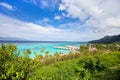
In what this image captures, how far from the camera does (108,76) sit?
9.95 meters

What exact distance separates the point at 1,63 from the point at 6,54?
14.5 inches

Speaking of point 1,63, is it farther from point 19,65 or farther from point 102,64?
point 102,64

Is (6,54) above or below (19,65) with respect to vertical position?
above

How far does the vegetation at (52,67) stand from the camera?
17.8ft

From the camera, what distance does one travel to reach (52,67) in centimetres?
1065

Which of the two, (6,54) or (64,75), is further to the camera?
(64,75)

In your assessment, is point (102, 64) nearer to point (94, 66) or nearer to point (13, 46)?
point (94, 66)

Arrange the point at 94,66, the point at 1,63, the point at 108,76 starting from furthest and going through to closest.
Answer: the point at 94,66, the point at 108,76, the point at 1,63

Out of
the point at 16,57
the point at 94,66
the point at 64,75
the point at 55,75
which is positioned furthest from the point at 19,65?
the point at 94,66

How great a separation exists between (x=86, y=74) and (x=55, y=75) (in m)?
2.31

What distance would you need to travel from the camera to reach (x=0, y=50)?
5754 mm

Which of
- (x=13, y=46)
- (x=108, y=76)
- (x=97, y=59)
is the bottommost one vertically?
(x=108, y=76)

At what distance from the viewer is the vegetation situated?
5439 mm

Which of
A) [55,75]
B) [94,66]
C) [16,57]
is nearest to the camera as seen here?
[16,57]
